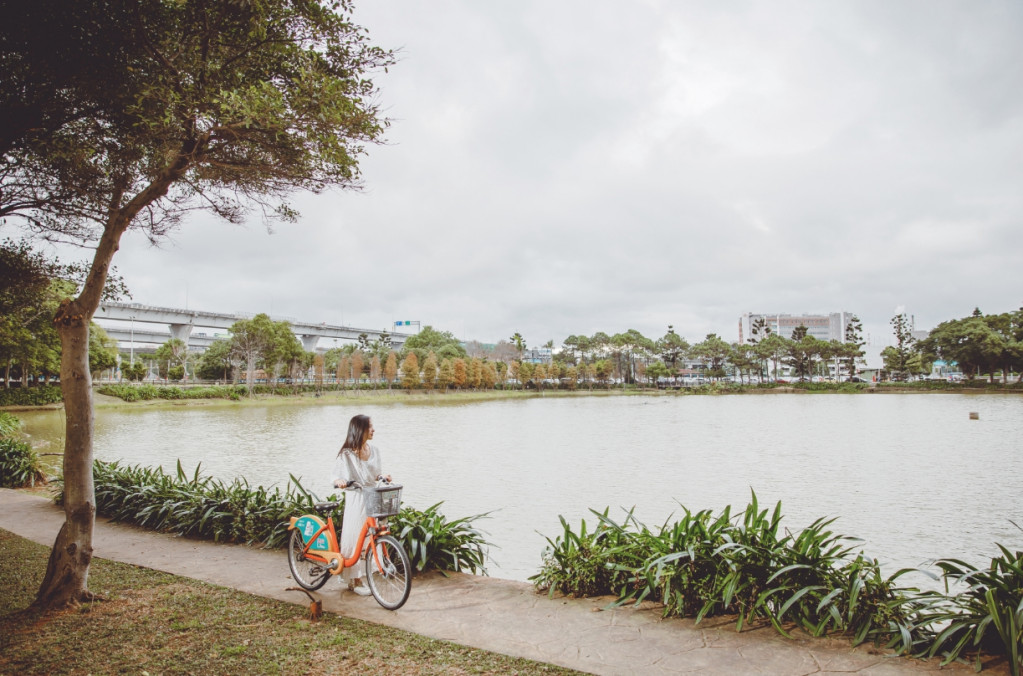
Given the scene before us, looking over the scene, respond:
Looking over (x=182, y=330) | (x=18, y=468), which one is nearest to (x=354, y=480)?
(x=18, y=468)

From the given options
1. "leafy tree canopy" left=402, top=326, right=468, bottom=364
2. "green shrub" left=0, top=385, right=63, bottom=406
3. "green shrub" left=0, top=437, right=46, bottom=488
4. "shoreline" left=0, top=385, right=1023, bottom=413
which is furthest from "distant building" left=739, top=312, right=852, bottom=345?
"green shrub" left=0, top=437, right=46, bottom=488

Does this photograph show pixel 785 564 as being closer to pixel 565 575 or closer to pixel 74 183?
pixel 565 575

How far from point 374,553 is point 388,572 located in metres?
0.18

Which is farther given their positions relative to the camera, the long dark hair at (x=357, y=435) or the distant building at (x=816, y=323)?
the distant building at (x=816, y=323)

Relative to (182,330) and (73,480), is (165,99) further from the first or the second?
(182,330)

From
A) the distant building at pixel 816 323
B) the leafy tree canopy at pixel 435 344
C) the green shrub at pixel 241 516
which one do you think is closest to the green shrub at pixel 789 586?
the green shrub at pixel 241 516

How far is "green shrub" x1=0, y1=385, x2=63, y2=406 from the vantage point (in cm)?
3438

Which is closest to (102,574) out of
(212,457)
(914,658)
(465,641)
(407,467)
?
(465,641)

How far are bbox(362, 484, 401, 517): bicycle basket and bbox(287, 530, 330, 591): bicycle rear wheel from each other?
0.71 m

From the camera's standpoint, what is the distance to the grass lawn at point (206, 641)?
3.35m

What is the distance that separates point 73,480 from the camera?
4.20m

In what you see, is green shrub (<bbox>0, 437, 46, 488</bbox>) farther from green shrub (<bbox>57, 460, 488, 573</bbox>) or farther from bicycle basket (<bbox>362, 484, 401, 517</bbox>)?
bicycle basket (<bbox>362, 484, 401, 517</bbox>)

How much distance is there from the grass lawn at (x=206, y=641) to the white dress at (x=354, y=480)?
54 centimetres

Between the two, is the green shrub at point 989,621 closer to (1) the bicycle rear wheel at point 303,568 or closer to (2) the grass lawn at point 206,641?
(2) the grass lawn at point 206,641
